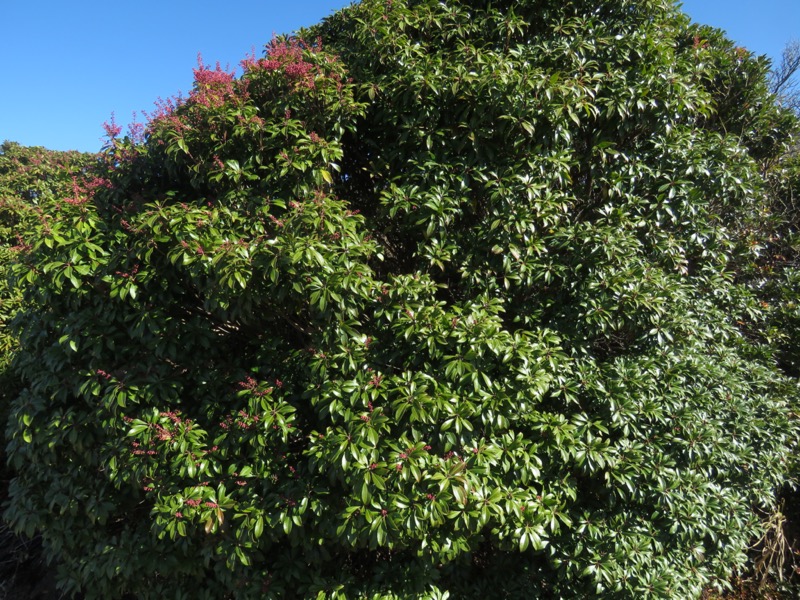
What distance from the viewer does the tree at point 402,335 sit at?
9.84 ft

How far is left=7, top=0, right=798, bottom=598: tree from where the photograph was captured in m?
3.00

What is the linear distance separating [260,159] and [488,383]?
203 cm

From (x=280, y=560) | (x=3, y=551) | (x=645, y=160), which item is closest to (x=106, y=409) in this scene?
(x=280, y=560)

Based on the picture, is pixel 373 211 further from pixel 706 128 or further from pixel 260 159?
pixel 706 128

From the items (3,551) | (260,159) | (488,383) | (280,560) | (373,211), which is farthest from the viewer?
(3,551)

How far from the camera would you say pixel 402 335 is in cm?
313

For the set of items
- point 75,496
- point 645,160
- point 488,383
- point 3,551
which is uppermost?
point 645,160

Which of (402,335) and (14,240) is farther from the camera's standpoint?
(14,240)

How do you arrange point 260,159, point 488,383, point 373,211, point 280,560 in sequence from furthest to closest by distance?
point 373,211 < point 260,159 < point 280,560 < point 488,383

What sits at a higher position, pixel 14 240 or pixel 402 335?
pixel 14 240

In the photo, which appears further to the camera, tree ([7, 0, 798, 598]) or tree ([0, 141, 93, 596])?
tree ([0, 141, 93, 596])

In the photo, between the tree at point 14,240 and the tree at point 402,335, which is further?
the tree at point 14,240

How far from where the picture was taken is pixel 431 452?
3072 millimetres

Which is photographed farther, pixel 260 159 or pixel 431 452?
pixel 260 159
